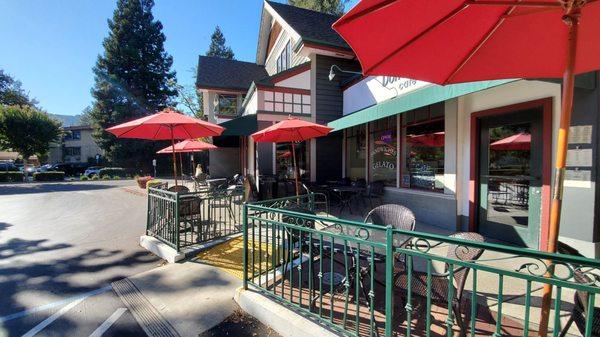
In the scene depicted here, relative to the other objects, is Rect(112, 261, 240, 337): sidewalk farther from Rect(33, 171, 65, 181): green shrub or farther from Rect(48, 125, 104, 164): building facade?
Rect(48, 125, 104, 164): building facade

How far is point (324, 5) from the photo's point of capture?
24672 millimetres

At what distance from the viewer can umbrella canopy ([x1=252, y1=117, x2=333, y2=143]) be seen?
5512mm

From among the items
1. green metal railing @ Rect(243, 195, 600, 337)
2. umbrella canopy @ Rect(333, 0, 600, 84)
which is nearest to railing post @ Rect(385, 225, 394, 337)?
green metal railing @ Rect(243, 195, 600, 337)

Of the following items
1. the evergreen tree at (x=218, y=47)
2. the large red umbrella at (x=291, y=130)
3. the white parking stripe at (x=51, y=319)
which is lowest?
the white parking stripe at (x=51, y=319)

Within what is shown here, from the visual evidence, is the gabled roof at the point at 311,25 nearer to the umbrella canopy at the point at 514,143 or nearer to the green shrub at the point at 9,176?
the umbrella canopy at the point at 514,143

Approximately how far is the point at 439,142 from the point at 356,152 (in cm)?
340

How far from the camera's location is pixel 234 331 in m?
2.85

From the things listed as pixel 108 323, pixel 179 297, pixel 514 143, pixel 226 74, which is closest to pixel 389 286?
pixel 179 297

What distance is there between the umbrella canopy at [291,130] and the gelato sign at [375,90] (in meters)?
2.10

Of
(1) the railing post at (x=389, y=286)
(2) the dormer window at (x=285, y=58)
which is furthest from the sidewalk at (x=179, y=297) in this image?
(2) the dormer window at (x=285, y=58)

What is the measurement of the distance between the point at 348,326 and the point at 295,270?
1.48 m

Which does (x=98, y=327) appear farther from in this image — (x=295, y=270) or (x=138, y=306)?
(x=295, y=270)

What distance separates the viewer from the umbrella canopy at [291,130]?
18.1 feet

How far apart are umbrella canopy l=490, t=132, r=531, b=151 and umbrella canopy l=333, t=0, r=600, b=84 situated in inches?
114
